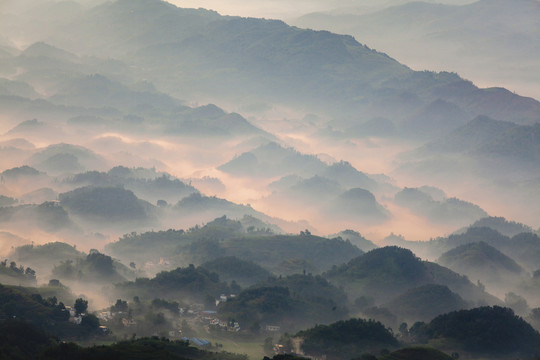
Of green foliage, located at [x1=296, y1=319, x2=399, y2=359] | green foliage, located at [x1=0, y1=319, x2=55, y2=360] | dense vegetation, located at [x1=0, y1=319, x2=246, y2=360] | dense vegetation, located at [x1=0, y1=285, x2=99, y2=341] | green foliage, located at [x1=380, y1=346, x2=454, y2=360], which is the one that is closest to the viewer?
dense vegetation, located at [x1=0, y1=319, x2=246, y2=360]

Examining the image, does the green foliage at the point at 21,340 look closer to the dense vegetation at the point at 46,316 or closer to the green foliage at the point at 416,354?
the dense vegetation at the point at 46,316

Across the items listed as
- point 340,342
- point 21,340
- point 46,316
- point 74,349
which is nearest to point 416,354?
point 340,342

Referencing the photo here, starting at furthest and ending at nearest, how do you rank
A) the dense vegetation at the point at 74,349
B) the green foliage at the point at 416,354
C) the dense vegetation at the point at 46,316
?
the dense vegetation at the point at 46,316, the green foliage at the point at 416,354, the dense vegetation at the point at 74,349

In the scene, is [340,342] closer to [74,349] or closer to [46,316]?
[74,349]

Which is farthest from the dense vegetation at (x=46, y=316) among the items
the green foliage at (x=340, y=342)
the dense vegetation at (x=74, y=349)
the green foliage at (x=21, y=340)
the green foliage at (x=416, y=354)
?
the green foliage at (x=416, y=354)

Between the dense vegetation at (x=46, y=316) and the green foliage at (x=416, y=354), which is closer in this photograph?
the green foliage at (x=416, y=354)

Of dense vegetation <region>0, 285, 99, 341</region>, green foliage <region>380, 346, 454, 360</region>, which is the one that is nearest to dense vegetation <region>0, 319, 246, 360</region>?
dense vegetation <region>0, 285, 99, 341</region>

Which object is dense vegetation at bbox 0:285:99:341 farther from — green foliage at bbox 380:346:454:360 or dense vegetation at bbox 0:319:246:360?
green foliage at bbox 380:346:454:360

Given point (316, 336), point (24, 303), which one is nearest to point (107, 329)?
point (24, 303)

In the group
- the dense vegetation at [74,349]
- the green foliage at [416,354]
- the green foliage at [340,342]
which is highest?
the green foliage at [340,342]
